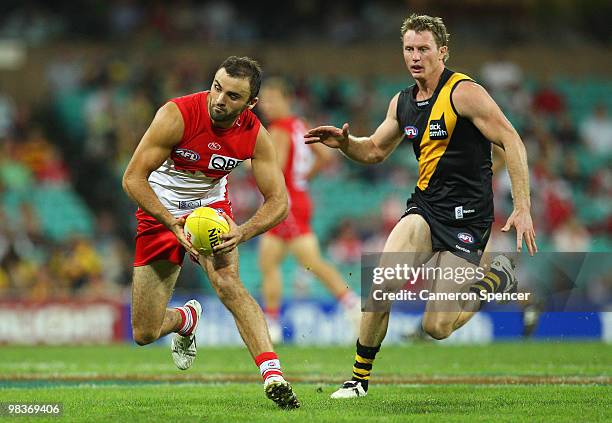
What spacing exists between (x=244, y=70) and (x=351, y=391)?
8.74ft

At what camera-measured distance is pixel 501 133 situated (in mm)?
8109

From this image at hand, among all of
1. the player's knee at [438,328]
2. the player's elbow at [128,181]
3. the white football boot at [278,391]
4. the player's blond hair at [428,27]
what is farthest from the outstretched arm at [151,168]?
the player's blond hair at [428,27]

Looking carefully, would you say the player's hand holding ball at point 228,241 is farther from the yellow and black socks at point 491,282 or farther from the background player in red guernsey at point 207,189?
the yellow and black socks at point 491,282

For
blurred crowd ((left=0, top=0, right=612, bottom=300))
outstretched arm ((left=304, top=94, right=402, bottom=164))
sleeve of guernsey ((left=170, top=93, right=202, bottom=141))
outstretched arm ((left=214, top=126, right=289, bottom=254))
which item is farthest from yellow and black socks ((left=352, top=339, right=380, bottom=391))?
blurred crowd ((left=0, top=0, right=612, bottom=300))

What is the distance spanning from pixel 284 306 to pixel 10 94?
1042 centimetres

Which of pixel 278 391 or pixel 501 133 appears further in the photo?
pixel 501 133

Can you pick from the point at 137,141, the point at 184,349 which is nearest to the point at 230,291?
the point at 184,349

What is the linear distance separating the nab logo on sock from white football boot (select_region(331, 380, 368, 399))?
6.79 feet

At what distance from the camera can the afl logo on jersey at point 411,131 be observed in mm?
8602

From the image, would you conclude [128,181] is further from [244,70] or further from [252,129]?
[244,70]

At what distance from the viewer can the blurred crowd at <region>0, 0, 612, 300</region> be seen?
60.3 feet

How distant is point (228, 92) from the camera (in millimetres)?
7840

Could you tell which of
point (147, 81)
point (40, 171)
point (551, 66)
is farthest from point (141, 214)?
point (551, 66)

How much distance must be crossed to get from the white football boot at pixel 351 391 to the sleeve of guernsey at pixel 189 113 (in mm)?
2328
